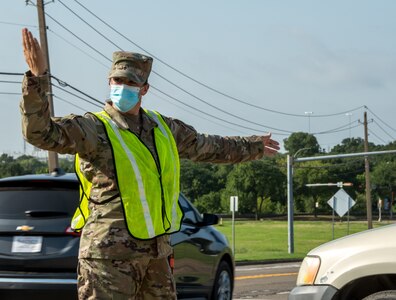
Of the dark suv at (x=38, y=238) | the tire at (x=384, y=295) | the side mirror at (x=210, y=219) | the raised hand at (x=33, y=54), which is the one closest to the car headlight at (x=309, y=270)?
the tire at (x=384, y=295)

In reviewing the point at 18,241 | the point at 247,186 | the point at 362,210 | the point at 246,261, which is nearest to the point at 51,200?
the point at 18,241

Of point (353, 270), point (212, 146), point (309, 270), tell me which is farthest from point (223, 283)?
point (212, 146)

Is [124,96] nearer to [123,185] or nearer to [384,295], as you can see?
[123,185]

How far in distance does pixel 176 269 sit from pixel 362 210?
132m

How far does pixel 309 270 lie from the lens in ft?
19.4

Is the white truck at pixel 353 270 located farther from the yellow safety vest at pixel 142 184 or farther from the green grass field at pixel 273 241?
the green grass field at pixel 273 241

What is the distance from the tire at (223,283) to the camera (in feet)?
30.5

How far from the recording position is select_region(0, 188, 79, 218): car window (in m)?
7.24

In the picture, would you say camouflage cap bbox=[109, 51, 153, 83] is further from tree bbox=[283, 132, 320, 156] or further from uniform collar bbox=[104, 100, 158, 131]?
tree bbox=[283, 132, 320, 156]

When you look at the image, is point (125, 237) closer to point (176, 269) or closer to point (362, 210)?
point (176, 269)

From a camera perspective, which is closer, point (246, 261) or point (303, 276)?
point (303, 276)

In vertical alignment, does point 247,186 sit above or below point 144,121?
above

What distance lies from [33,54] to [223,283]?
6.04 meters

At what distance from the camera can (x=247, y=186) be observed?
431 feet
